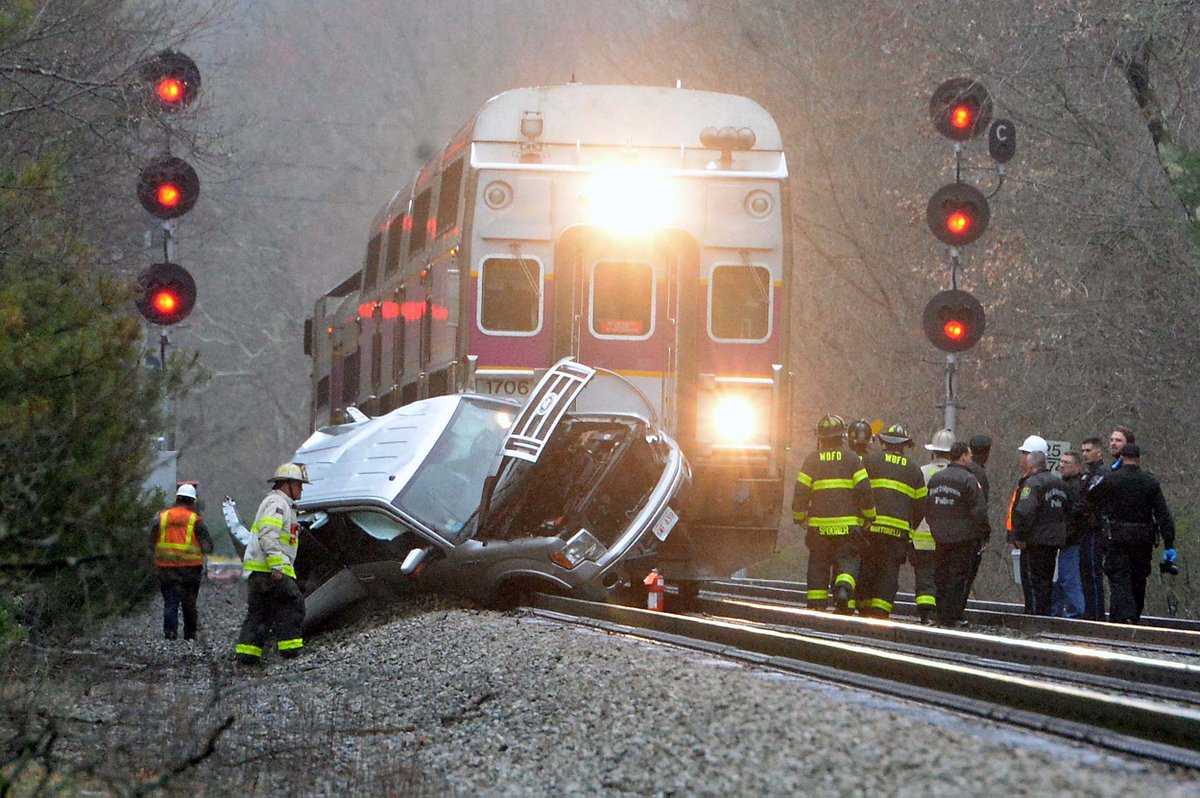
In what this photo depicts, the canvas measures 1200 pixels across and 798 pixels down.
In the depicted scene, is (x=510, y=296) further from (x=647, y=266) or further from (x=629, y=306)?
(x=647, y=266)

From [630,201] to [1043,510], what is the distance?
4280mm

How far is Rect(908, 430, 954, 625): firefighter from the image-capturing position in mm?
14906

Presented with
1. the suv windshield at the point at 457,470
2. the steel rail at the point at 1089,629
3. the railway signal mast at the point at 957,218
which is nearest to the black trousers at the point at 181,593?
the suv windshield at the point at 457,470

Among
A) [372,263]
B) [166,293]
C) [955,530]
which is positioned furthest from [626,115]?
[372,263]

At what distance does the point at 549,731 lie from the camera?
8.16m

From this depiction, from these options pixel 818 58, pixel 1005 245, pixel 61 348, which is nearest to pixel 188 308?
pixel 61 348

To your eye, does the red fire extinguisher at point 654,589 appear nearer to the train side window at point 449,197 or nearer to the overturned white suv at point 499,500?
the overturned white suv at point 499,500

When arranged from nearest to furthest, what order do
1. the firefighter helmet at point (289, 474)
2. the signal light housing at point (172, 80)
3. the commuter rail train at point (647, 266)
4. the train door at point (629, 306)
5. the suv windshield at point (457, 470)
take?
1. the firefighter helmet at point (289, 474)
2. the signal light housing at point (172, 80)
3. the suv windshield at point (457, 470)
4. the commuter rail train at point (647, 266)
5. the train door at point (629, 306)

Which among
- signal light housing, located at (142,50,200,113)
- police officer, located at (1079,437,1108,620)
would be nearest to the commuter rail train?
signal light housing, located at (142,50,200,113)

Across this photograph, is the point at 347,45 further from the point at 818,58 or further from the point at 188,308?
the point at 188,308

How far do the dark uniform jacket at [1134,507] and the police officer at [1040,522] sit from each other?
0.38m

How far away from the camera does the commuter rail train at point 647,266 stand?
15453mm

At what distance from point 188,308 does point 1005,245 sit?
14.2m

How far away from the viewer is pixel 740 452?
50.3 ft
